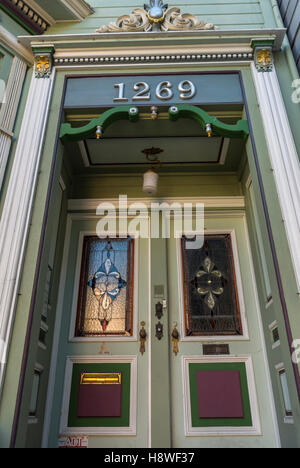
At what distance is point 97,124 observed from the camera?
9.07ft

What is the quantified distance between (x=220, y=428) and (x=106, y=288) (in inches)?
61.4

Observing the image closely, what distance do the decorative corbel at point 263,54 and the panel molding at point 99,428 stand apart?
2.77 m

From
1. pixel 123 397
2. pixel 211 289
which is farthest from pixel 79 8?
pixel 123 397

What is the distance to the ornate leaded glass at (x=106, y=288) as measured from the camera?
3.24 m

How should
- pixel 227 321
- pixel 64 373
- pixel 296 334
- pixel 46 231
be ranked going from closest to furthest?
pixel 296 334 → pixel 46 231 → pixel 64 373 → pixel 227 321

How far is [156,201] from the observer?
3.69m

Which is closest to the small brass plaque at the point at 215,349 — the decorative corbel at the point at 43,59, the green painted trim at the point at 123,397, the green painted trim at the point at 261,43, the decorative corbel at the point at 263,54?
the green painted trim at the point at 123,397

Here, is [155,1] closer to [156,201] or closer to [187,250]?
[156,201]

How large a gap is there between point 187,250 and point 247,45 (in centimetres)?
195

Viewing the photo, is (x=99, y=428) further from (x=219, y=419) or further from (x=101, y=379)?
(x=219, y=419)

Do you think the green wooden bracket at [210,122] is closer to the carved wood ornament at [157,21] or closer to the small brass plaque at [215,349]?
the carved wood ornament at [157,21]

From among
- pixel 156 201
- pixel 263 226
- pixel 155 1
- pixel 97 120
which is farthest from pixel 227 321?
A: pixel 155 1

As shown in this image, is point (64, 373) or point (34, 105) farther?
point (64, 373)

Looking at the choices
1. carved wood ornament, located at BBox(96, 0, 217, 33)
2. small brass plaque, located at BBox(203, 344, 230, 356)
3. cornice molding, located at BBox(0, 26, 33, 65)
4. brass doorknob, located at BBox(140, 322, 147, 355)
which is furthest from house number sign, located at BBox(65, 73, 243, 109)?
small brass plaque, located at BBox(203, 344, 230, 356)
